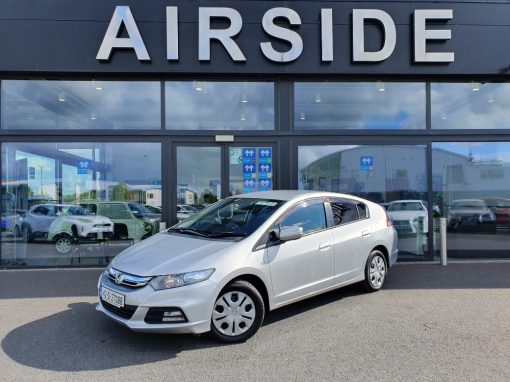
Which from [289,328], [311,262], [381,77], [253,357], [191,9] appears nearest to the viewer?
A: [253,357]

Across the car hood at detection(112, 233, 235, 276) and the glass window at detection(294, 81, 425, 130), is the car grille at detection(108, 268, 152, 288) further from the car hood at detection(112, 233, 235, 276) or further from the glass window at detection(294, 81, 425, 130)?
the glass window at detection(294, 81, 425, 130)

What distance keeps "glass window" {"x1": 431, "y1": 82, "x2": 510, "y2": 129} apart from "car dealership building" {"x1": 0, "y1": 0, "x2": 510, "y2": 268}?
0.05m

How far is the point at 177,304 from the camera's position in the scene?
364 centimetres

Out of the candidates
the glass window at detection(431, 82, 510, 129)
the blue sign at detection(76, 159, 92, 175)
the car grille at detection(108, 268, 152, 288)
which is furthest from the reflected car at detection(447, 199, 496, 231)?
the blue sign at detection(76, 159, 92, 175)

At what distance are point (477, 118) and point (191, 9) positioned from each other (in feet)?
21.8

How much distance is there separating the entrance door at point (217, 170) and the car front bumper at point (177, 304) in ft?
13.9

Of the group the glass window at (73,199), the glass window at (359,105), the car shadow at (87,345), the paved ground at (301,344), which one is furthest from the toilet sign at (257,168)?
the car shadow at (87,345)

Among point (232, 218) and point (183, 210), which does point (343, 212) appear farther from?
point (183, 210)

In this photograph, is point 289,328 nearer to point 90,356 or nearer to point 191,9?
point 90,356

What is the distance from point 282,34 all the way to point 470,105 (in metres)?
4.52

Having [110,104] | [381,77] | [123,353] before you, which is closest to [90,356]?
[123,353]

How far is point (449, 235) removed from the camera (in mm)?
8430

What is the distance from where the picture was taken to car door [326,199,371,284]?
5074mm

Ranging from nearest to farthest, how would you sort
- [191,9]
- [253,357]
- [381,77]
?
1. [253,357]
2. [191,9]
3. [381,77]
